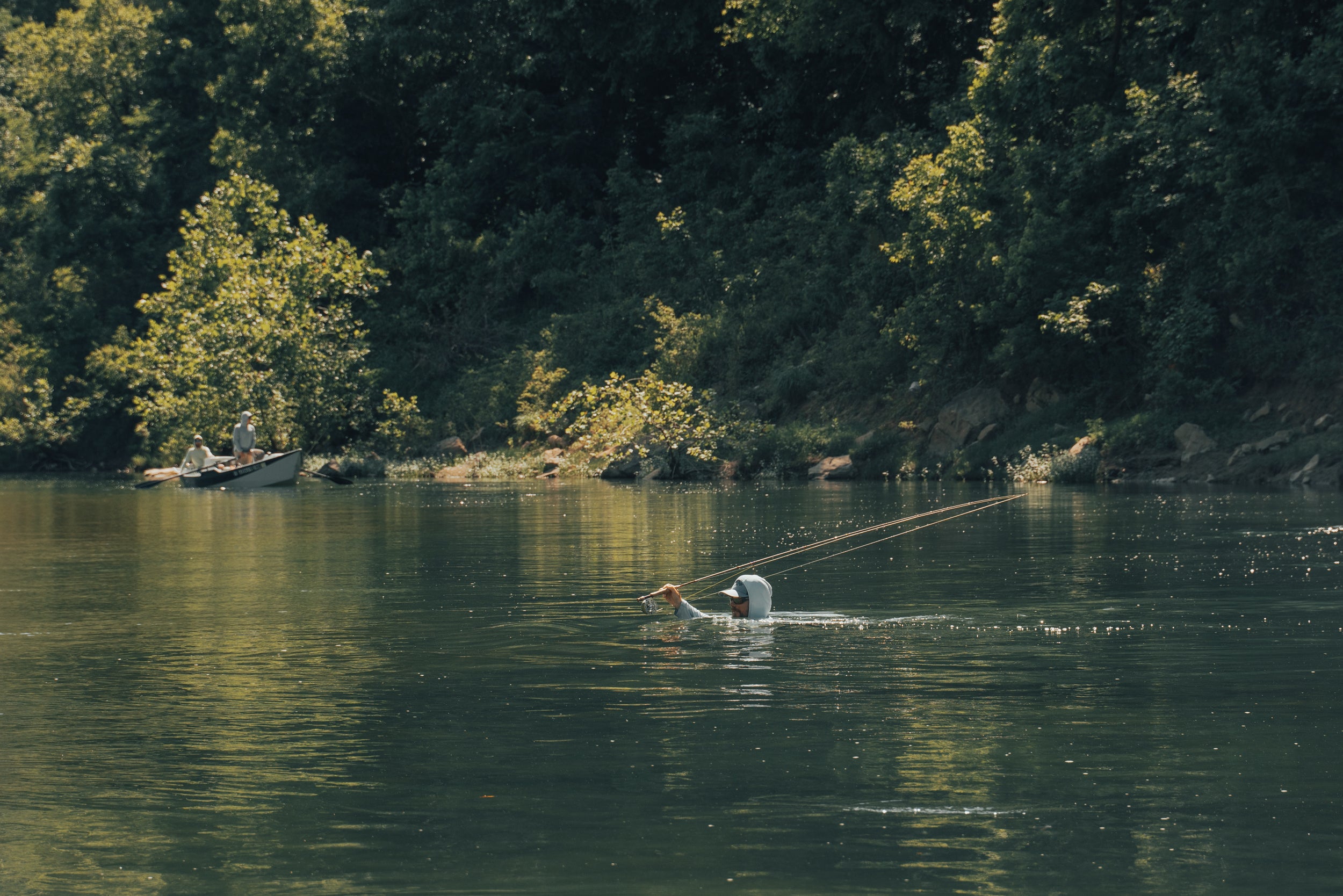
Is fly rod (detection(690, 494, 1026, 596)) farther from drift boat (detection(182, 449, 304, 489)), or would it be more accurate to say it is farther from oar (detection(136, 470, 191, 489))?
oar (detection(136, 470, 191, 489))

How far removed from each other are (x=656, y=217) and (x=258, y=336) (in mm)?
13510

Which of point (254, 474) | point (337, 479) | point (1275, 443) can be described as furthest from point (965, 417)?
point (254, 474)

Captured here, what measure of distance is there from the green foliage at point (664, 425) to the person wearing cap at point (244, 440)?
29.1ft

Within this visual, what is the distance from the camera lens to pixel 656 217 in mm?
61562

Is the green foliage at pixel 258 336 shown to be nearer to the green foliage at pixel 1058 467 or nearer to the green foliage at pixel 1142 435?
the green foliage at pixel 1058 467

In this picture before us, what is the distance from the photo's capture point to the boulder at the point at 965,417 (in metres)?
46.9

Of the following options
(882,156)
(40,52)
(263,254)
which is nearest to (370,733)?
(882,156)

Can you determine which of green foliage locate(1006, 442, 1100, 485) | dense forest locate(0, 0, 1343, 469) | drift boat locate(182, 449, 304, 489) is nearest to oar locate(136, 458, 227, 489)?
drift boat locate(182, 449, 304, 489)

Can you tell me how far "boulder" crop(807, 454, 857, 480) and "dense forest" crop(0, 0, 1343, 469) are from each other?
39.8 inches

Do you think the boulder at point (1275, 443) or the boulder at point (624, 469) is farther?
the boulder at point (624, 469)

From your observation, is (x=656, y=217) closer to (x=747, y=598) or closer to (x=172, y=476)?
(x=172, y=476)

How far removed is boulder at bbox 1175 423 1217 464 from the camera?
41812mm

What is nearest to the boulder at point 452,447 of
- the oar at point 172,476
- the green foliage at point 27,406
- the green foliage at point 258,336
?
the green foliage at point 258,336

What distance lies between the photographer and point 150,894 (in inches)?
299
